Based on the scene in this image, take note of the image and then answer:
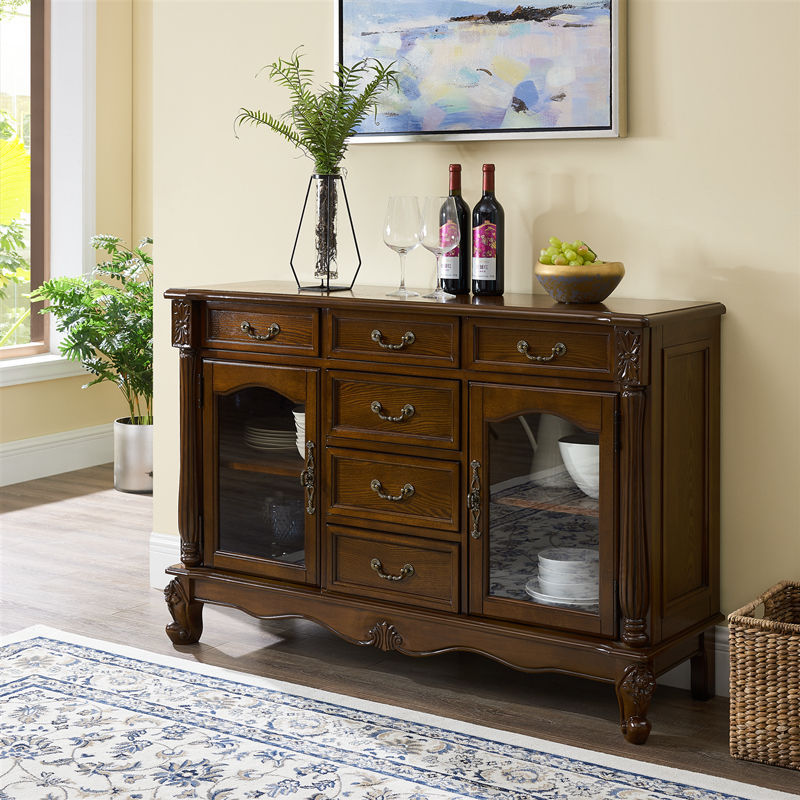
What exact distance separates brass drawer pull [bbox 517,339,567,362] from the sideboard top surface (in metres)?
0.07

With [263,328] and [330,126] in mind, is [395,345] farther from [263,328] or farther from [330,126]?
[330,126]

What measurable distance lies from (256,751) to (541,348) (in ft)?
3.50

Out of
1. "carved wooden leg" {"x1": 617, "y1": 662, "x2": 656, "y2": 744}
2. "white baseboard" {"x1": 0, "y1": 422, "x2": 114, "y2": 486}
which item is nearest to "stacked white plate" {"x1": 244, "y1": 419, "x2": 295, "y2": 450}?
"carved wooden leg" {"x1": 617, "y1": 662, "x2": 656, "y2": 744}

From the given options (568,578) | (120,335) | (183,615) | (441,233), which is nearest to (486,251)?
(441,233)

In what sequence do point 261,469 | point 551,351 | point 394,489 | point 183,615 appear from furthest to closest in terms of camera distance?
1. point 183,615
2. point 261,469
3. point 394,489
4. point 551,351

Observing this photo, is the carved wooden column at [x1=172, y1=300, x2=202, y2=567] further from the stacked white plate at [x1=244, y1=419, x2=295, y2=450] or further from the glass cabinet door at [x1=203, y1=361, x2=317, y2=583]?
the stacked white plate at [x1=244, y1=419, x2=295, y2=450]

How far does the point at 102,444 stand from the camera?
566 cm

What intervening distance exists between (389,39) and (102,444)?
309 centimetres

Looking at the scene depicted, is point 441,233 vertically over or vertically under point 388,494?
over

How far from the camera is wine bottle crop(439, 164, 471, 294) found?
2963 millimetres

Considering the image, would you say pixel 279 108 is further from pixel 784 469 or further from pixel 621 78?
pixel 784 469

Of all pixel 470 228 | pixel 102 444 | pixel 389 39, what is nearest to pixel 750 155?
pixel 470 228

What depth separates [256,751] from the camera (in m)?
2.54

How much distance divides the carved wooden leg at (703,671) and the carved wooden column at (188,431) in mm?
1316
